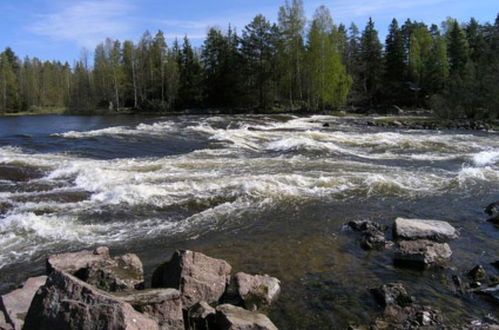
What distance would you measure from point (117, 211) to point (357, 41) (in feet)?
252

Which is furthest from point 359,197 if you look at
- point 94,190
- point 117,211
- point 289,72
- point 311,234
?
point 289,72

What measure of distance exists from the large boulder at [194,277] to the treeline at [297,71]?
125 ft

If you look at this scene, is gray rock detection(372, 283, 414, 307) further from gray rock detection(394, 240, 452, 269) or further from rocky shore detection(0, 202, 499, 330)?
gray rock detection(394, 240, 452, 269)

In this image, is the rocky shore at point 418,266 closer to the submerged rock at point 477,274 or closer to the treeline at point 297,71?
the submerged rock at point 477,274

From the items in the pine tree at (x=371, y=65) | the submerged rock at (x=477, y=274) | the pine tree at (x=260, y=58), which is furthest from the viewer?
the pine tree at (x=371, y=65)

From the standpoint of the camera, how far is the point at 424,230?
30.4 ft

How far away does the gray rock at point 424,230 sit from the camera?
912cm

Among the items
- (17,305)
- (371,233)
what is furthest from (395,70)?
(17,305)

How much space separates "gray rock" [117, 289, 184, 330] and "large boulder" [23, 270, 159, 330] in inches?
21.8

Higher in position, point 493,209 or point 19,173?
point 19,173

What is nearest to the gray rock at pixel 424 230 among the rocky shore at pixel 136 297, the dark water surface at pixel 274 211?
the dark water surface at pixel 274 211

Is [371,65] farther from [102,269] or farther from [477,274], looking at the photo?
[102,269]

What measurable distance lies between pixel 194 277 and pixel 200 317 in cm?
80

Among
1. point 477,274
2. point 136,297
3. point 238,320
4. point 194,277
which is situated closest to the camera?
point 238,320
